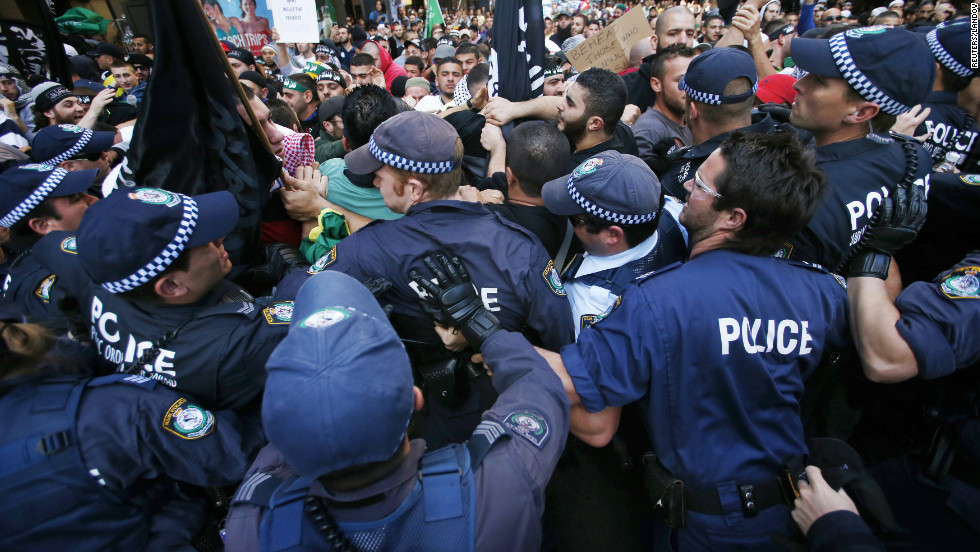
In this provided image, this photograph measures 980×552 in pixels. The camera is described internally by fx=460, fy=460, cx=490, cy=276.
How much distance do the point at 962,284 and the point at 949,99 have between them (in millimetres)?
2685

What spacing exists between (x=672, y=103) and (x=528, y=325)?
293 centimetres

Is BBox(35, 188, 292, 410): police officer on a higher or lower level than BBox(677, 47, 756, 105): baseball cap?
lower

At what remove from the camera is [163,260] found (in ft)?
5.44

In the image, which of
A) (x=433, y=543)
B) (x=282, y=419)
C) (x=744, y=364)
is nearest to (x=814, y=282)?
(x=744, y=364)

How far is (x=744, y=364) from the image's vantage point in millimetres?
1562

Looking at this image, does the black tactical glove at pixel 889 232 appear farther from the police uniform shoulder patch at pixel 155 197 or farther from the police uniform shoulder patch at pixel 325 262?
the police uniform shoulder patch at pixel 155 197

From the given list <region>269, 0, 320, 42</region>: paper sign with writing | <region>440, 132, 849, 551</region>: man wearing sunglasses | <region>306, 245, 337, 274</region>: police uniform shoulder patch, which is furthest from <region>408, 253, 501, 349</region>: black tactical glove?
<region>269, 0, 320, 42</region>: paper sign with writing

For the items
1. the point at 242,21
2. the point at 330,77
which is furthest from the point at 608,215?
the point at 242,21

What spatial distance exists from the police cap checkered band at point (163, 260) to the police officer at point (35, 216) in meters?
1.04

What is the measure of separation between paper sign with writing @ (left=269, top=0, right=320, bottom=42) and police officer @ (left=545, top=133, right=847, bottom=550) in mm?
6419

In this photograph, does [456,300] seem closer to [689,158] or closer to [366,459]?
[366,459]

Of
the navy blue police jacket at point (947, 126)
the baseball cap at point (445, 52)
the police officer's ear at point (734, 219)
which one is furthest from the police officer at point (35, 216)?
the navy blue police jacket at point (947, 126)

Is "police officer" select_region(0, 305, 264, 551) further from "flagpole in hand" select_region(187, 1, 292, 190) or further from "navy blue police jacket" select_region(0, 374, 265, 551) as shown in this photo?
Result: "flagpole in hand" select_region(187, 1, 292, 190)

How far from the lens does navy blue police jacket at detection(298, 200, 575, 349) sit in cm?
201
